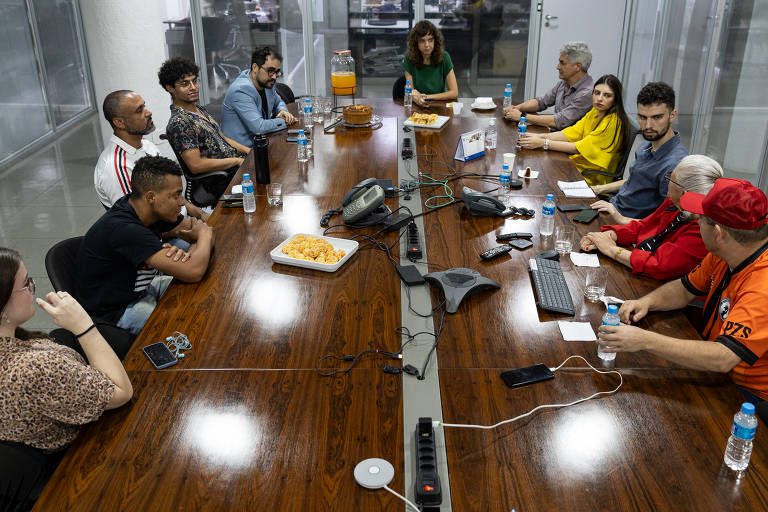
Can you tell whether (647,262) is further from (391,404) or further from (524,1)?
(524,1)

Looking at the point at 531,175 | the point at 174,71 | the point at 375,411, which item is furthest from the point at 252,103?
the point at 375,411

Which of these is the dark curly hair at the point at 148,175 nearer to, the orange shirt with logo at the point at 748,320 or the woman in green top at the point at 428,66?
the orange shirt with logo at the point at 748,320

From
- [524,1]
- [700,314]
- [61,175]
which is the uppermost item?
[524,1]

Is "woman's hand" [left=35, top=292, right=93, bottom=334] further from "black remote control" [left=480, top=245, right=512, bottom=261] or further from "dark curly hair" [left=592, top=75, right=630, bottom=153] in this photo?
"dark curly hair" [left=592, top=75, right=630, bottom=153]

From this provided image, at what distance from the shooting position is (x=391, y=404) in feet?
6.31

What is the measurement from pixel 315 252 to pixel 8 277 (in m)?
1.17

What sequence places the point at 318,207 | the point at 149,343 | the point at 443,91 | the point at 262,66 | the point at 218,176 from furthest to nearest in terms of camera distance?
the point at 443,91 < the point at 262,66 < the point at 218,176 < the point at 318,207 < the point at 149,343

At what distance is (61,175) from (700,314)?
5.67 m

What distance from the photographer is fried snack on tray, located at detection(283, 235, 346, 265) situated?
2707 mm

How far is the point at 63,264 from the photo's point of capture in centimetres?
267

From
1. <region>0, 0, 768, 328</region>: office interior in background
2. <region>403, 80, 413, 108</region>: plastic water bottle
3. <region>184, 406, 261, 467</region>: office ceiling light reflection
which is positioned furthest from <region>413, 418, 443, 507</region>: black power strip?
<region>403, 80, 413, 108</region>: plastic water bottle

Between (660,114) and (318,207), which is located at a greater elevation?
(660,114)

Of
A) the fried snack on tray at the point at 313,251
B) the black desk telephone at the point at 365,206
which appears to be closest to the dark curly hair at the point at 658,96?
the black desk telephone at the point at 365,206

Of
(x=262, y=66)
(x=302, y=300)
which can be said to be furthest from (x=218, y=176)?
(x=302, y=300)
